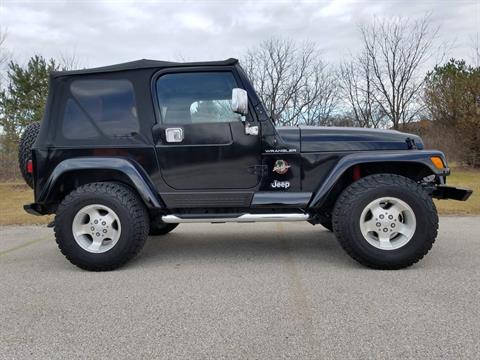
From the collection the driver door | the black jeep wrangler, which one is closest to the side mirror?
the black jeep wrangler

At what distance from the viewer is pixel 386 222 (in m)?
3.90

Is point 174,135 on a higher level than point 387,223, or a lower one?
higher

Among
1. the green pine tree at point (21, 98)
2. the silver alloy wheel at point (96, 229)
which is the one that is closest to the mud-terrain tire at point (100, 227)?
the silver alloy wheel at point (96, 229)

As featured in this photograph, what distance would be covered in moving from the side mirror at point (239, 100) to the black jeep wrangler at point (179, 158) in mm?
182

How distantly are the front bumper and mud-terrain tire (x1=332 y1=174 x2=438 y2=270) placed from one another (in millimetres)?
374

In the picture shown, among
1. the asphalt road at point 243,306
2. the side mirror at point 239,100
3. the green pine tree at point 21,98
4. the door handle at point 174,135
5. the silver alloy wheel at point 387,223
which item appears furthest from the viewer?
the green pine tree at point 21,98

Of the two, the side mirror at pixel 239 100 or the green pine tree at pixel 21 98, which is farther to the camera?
the green pine tree at pixel 21 98

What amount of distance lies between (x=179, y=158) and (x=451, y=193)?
2770mm

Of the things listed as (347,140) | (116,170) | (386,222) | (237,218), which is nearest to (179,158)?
(116,170)

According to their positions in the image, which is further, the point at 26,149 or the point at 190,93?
the point at 26,149

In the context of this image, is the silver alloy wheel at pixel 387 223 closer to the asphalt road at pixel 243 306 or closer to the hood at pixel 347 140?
the asphalt road at pixel 243 306

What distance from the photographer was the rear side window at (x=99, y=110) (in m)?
4.18

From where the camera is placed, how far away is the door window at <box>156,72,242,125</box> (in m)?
4.14

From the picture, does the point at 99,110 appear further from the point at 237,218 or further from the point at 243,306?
the point at 243,306
